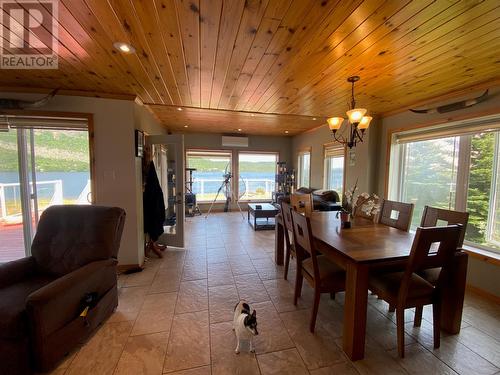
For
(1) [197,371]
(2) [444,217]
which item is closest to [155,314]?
(1) [197,371]

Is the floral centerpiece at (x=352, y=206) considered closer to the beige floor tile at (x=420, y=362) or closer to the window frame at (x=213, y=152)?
the beige floor tile at (x=420, y=362)

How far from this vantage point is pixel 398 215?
7.86 feet

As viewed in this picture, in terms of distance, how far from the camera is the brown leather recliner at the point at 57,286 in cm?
134

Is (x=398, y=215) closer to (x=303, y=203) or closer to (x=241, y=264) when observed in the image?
(x=303, y=203)

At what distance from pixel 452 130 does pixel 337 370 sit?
10.0 feet

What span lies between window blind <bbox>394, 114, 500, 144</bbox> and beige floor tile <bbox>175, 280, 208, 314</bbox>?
3561mm

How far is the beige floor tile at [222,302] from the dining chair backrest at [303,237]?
0.83 metres

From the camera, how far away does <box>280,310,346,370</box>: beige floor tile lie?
157 centimetres

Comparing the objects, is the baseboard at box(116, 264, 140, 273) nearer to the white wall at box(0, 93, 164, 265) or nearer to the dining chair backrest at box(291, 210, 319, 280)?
the white wall at box(0, 93, 164, 265)

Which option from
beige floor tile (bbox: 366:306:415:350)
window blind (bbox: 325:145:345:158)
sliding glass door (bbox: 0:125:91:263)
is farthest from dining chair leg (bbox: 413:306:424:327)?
sliding glass door (bbox: 0:125:91:263)

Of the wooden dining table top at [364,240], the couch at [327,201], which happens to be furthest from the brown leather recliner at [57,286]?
the couch at [327,201]

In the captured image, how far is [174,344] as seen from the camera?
1711 mm

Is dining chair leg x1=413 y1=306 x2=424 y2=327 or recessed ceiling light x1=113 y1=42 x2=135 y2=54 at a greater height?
recessed ceiling light x1=113 y1=42 x2=135 y2=54

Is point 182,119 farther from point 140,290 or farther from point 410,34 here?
point 410,34
